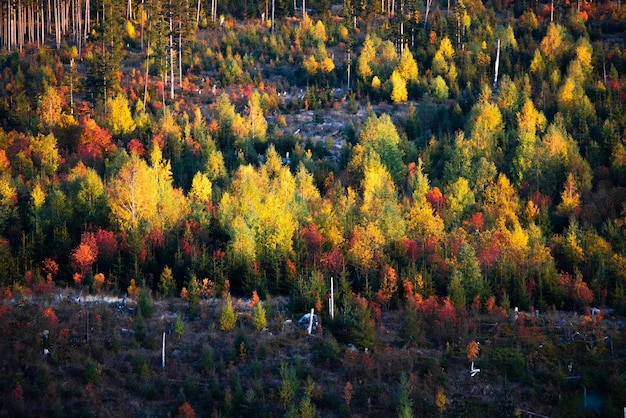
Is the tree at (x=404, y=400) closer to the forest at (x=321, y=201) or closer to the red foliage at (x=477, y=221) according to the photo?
the forest at (x=321, y=201)

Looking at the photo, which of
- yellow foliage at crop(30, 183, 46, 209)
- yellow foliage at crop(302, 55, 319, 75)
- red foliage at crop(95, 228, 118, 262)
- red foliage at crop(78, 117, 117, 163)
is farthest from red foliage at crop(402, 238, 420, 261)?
yellow foliage at crop(302, 55, 319, 75)

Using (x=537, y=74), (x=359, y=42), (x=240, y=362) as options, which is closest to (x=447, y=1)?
(x=359, y=42)

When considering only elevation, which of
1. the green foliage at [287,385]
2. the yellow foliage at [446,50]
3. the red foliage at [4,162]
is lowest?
the green foliage at [287,385]

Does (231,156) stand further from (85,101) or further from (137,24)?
(137,24)

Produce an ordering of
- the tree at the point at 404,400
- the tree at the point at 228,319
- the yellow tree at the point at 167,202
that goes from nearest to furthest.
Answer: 1. the tree at the point at 404,400
2. the tree at the point at 228,319
3. the yellow tree at the point at 167,202

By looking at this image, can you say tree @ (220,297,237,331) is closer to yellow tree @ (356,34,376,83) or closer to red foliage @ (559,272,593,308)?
red foliage @ (559,272,593,308)

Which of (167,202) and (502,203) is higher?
(167,202)

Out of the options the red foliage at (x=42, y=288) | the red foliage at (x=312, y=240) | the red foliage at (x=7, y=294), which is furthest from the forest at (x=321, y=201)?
the red foliage at (x=312, y=240)

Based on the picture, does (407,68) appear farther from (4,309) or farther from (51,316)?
(4,309)

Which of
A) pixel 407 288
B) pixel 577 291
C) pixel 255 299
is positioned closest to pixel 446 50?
pixel 577 291

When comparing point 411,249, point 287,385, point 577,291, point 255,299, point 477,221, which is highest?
point 477,221
